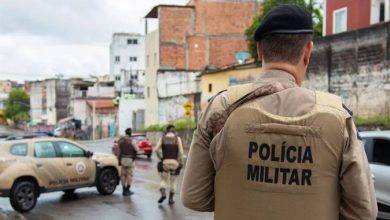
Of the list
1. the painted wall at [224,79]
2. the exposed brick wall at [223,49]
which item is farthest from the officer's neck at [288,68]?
the exposed brick wall at [223,49]

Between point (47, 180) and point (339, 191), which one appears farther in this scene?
point (47, 180)

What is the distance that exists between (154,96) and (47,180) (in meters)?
45.0

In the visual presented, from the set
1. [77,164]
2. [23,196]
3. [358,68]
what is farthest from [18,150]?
[358,68]

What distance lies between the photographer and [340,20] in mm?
31922

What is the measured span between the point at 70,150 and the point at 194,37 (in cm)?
4510

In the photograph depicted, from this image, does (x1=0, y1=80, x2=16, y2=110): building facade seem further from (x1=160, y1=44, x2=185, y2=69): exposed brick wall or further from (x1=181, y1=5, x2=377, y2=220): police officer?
(x1=181, y1=5, x2=377, y2=220): police officer

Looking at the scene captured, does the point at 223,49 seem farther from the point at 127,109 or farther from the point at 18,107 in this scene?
the point at 18,107

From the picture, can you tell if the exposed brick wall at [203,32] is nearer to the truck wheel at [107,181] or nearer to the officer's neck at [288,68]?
the truck wheel at [107,181]

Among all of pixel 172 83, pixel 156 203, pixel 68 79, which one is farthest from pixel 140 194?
pixel 68 79

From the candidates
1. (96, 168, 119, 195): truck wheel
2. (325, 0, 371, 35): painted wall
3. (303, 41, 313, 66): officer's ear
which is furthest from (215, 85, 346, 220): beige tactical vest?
(325, 0, 371, 35): painted wall

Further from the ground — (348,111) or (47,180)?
(348,111)

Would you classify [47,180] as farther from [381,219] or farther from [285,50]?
[285,50]

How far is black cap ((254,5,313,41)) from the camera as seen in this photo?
2.39 m

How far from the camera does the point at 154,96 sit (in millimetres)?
58531
